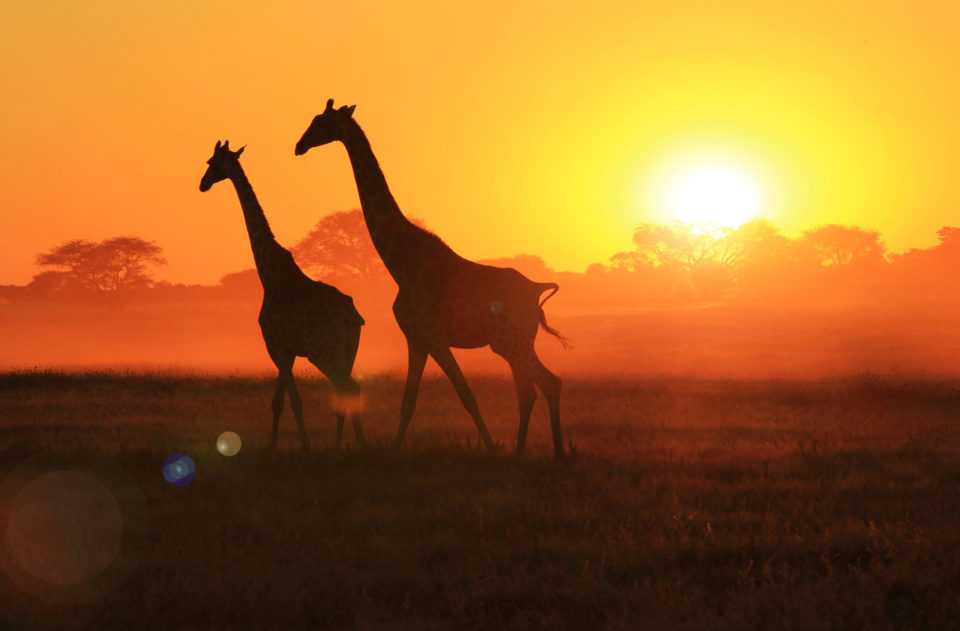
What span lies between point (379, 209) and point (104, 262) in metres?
67.1

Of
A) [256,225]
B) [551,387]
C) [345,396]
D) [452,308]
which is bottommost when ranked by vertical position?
[345,396]

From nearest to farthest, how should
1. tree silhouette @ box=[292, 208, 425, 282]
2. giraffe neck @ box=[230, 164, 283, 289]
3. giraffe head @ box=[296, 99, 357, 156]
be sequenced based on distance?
giraffe head @ box=[296, 99, 357, 156], giraffe neck @ box=[230, 164, 283, 289], tree silhouette @ box=[292, 208, 425, 282]

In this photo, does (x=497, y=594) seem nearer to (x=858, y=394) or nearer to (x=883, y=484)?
(x=883, y=484)

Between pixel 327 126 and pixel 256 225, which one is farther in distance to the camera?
pixel 256 225

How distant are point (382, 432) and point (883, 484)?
8.56 metres

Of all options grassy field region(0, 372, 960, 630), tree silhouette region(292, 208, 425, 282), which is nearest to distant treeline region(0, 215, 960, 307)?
tree silhouette region(292, 208, 425, 282)

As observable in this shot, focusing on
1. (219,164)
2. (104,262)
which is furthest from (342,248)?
(219,164)

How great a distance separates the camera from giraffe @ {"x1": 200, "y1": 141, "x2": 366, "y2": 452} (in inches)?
519

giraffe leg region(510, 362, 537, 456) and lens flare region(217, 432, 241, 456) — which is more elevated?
giraffe leg region(510, 362, 537, 456)

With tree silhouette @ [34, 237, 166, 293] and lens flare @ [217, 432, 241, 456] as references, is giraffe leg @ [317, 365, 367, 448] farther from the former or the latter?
tree silhouette @ [34, 237, 166, 293]

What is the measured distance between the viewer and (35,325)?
68875 millimetres

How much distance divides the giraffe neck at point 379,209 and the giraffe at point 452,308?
0.02 meters

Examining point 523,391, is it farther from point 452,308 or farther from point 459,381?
point 452,308

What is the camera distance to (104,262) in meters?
73.3
